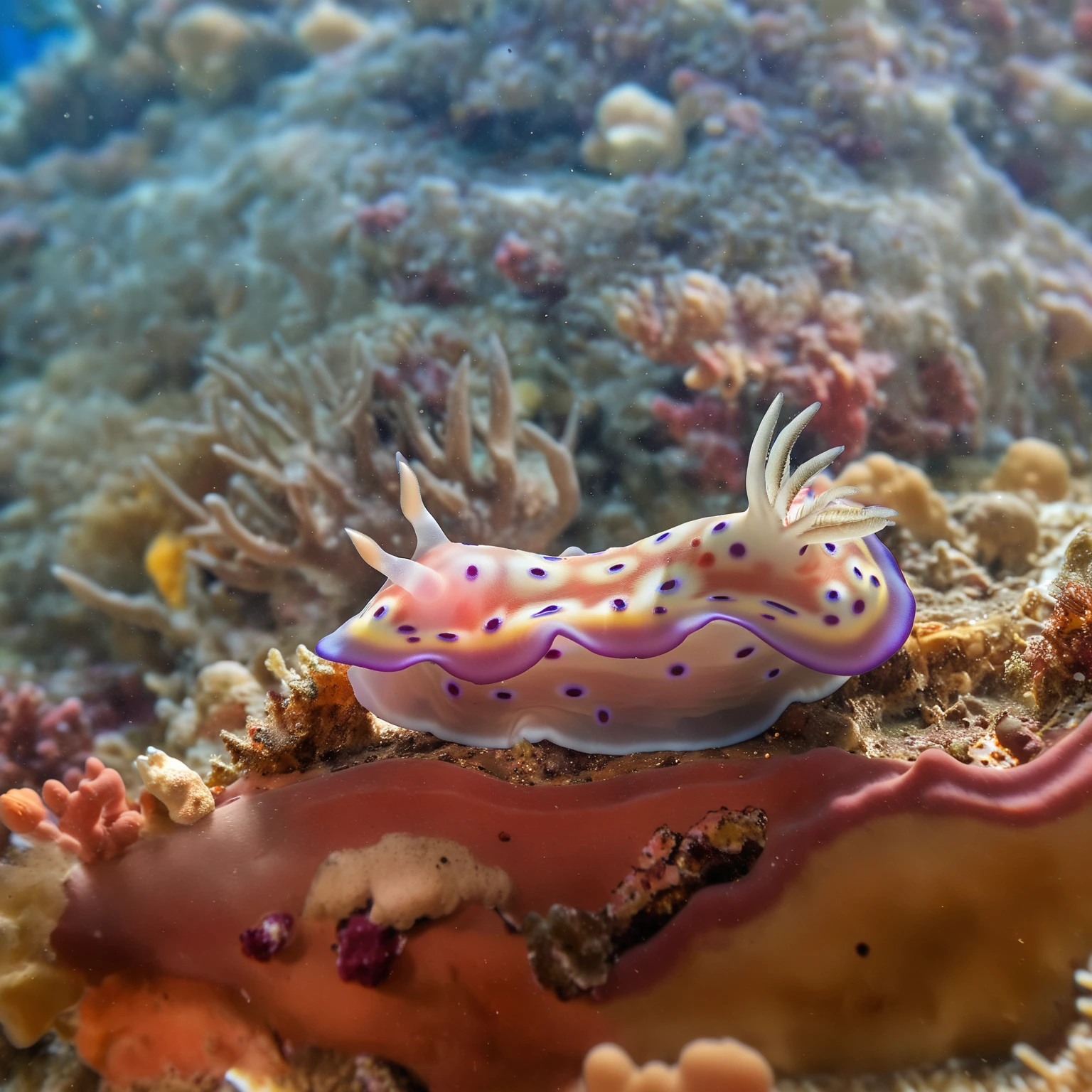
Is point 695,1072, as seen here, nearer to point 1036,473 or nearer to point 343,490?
point 343,490

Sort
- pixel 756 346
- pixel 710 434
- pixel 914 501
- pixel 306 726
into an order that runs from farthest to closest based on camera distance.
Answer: pixel 756 346, pixel 710 434, pixel 914 501, pixel 306 726

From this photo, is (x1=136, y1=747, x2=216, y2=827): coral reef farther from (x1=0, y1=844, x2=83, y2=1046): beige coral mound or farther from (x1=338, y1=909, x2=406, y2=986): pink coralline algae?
(x1=338, y1=909, x2=406, y2=986): pink coralline algae

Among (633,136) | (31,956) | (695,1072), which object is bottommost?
(31,956)

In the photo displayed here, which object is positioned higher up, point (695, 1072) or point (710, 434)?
point (695, 1072)

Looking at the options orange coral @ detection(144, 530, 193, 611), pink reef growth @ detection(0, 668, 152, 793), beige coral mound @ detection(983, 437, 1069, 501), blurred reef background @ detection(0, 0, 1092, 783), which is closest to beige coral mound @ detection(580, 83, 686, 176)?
blurred reef background @ detection(0, 0, 1092, 783)

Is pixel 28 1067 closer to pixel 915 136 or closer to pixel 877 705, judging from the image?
pixel 877 705

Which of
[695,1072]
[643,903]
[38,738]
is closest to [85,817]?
[643,903]

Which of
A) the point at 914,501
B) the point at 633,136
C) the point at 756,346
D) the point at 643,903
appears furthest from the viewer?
the point at 633,136
